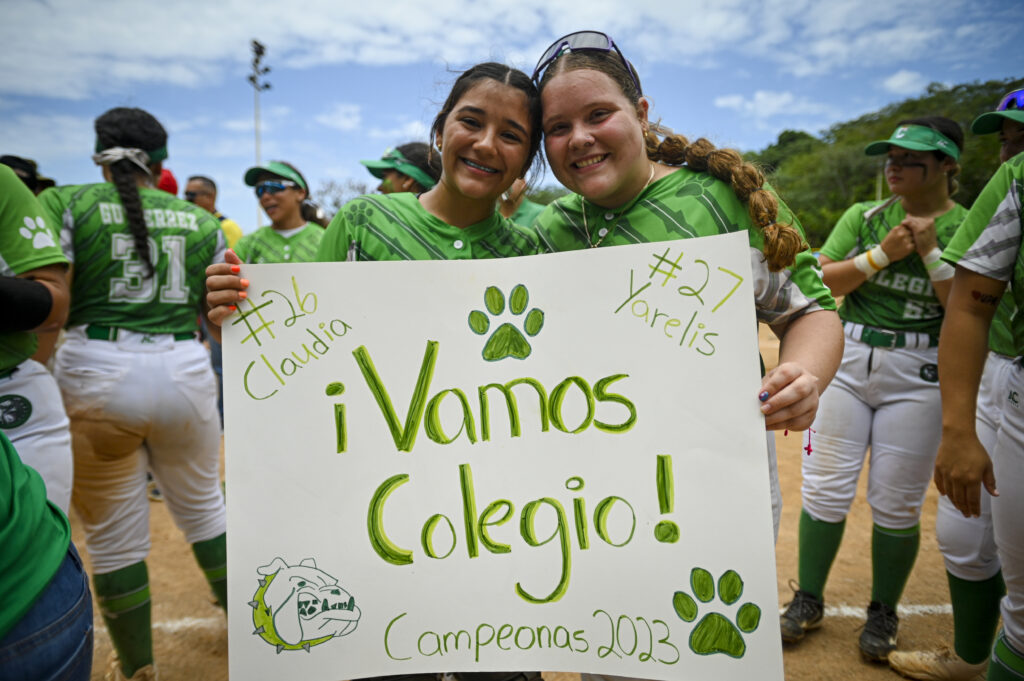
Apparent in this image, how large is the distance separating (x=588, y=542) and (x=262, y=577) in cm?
72

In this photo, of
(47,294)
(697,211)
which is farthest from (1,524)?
(697,211)

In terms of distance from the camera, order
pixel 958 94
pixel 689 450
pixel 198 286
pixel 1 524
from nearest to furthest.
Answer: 1. pixel 1 524
2. pixel 689 450
3. pixel 198 286
4. pixel 958 94

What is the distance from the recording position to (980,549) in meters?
2.14

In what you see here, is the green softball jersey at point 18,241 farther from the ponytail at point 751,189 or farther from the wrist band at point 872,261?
the wrist band at point 872,261

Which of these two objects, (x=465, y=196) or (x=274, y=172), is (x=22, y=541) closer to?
(x=465, y=196)

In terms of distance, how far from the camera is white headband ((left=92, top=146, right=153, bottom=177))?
2402 millimetres

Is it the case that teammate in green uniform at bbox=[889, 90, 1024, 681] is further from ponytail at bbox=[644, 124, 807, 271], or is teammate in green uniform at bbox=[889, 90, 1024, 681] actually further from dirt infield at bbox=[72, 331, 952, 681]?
ponytail at bbox=[644, 124, 807, 271]

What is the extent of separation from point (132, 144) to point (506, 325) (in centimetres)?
211

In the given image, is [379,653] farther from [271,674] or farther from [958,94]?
[958,94]

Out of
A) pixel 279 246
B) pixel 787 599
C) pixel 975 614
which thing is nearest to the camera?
pixel 975 614

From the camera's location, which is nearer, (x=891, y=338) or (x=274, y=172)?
(x=891, y=338)

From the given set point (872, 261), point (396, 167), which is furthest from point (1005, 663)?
point (396, 167)

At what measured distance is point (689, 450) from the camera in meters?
1.27

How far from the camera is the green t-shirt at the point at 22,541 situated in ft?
3.32
